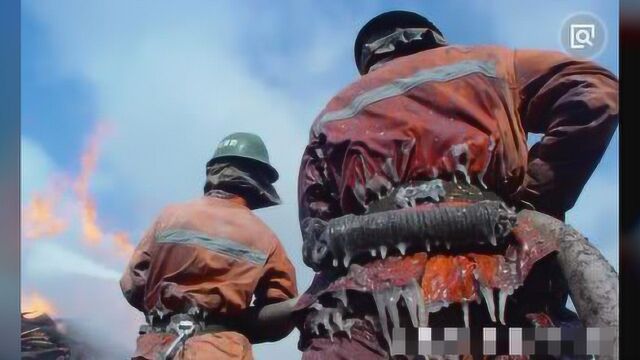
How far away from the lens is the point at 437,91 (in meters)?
2.65

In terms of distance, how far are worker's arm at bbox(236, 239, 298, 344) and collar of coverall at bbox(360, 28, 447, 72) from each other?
45 cm

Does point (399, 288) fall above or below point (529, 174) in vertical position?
below

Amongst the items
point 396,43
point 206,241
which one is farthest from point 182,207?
point 396,43

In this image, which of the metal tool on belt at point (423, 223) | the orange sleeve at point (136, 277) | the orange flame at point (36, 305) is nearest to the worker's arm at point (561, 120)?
the metal tool on belt at point (423, 223)

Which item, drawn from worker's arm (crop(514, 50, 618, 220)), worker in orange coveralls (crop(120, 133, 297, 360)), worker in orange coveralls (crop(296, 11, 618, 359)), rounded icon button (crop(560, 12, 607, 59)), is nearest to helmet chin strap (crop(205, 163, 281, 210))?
worker in orange coveralls (crop(120, 133, 297, 360))

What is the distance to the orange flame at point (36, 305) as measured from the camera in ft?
9.11

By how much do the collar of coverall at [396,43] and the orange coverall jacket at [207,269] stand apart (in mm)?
441

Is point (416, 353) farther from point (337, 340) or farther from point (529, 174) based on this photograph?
point (529, 174)

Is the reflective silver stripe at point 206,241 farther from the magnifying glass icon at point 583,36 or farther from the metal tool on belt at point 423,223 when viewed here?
the magnifying glass icon at point 583,36

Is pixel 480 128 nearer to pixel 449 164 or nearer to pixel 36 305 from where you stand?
pixel 449 164

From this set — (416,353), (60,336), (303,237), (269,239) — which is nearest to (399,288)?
(416,353)

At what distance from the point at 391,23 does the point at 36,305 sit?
93cm

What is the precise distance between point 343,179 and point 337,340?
1.04 feet

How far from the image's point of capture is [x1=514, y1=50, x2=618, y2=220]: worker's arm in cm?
259
